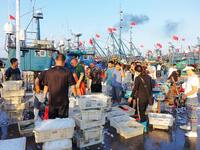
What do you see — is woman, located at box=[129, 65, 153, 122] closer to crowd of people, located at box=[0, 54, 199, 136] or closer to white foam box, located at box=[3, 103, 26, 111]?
crowd of people, located at box=[0, 54, 199, 136]

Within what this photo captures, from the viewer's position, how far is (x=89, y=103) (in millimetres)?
6105

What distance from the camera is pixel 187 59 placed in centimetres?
4891

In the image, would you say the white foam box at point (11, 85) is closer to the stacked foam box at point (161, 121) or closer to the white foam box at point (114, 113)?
the white foam box at point (114, 113)

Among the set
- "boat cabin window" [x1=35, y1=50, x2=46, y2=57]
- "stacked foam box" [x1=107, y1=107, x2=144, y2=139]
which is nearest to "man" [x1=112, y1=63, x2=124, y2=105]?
"stacked foam box" [x1=107, y1=107, x2=144, y2=139]

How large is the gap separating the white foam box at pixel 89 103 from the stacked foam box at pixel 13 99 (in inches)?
121

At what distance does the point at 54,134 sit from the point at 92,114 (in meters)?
1.43

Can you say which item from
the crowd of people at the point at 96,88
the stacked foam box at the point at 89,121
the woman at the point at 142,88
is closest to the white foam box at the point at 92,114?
the stacked foam box at the point at 89,121

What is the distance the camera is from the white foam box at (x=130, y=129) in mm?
6969

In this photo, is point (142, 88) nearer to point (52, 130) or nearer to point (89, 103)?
point (89, 103)

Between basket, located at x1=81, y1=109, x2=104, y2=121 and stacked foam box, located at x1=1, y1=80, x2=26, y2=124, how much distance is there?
3.17 metres

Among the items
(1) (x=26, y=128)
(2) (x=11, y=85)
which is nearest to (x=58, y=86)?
(1) (x=26, y=128)

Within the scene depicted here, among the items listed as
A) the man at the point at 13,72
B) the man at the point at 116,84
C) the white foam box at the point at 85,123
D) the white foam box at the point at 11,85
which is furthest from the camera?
the man at the point at 116,84

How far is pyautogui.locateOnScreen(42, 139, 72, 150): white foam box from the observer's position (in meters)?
4.89

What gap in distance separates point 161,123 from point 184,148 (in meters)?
1.59
